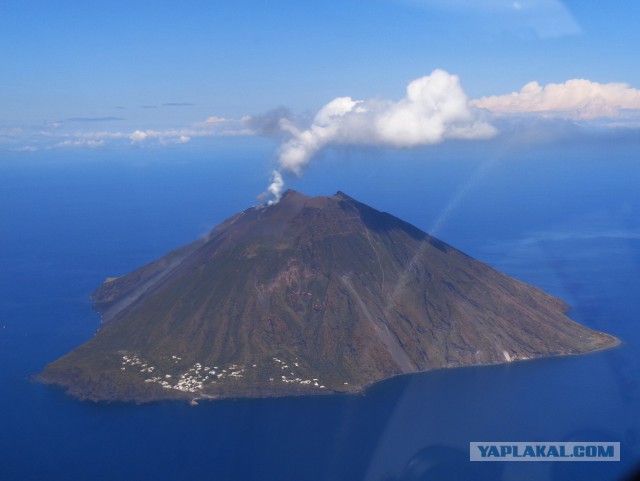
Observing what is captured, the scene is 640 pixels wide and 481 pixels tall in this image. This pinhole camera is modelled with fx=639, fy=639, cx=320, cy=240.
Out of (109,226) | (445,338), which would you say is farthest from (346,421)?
(109,226)

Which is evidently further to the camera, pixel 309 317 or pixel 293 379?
pixel 309 317

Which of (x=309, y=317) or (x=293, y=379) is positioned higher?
(x=309, y=317)

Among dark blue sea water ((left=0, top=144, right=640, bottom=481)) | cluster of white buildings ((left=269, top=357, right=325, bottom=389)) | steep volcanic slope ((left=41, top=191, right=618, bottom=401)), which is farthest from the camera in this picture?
steep volcanic slope ((left=41, top=191, right=618, bottom=401))

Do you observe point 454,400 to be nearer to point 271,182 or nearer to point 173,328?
point 173,328

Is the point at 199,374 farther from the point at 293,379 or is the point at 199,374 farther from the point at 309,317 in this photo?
the point at 309,317

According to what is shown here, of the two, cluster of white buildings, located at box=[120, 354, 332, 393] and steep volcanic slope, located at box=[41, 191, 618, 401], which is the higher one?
steep volcanic slope, located at box=[41, 191, 618, 401]

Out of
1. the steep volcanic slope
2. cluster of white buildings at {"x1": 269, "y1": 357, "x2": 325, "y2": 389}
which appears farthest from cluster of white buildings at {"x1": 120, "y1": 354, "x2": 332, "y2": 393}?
the steep volcanic slope

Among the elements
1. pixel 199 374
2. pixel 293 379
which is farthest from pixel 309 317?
pixel 199 374

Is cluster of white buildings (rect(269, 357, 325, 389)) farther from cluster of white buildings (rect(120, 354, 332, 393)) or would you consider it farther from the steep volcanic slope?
the steep volcanic slope

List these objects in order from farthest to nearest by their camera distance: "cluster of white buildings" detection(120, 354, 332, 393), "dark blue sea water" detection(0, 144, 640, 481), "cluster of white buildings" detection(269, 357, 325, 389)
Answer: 1. "cluster of white buildings" detection(269, 357, 325, 389)
2. "cluster of white buildings" detection(120, 354, 332, 393)
3. "dark blue sea water" detection(0, 144, 640, 481)
